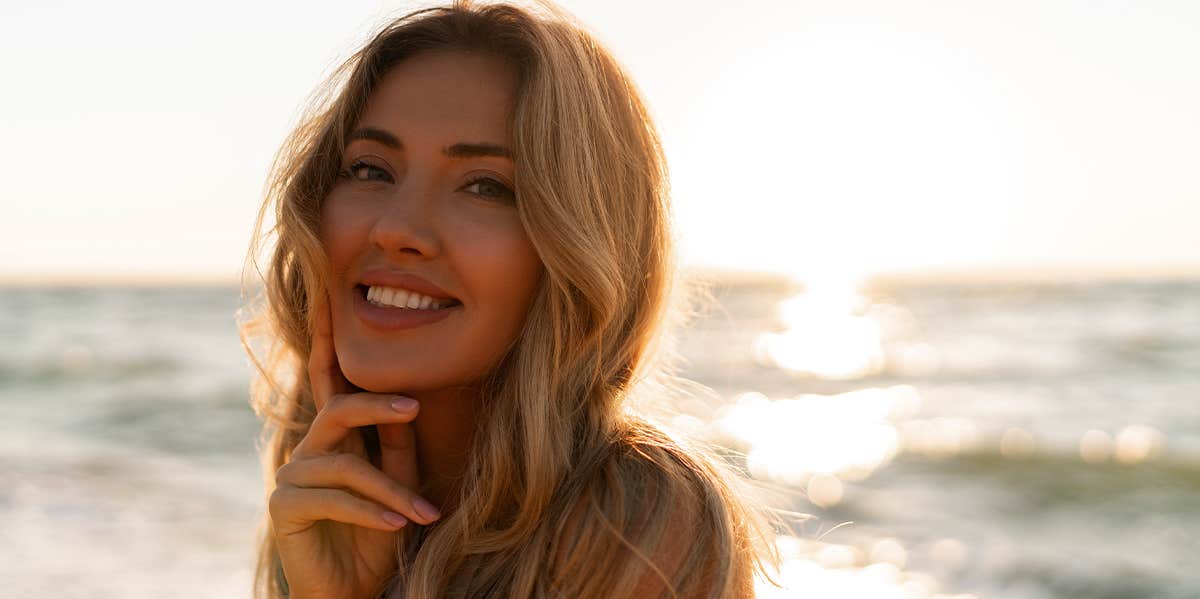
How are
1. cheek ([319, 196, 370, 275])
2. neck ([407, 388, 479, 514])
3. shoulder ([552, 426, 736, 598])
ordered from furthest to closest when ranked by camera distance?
neck ([407, 388, 479, 514]) → cheek ([319, 196, 370, 275]) → shoulder ([552, 426, 736, 598])

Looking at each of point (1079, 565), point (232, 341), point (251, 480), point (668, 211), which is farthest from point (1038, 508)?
point (232, 341)

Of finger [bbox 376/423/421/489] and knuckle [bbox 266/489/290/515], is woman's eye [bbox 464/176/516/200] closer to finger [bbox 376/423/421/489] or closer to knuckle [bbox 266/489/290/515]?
finger [bbox 376/423/421/489]

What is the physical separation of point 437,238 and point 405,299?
0.16 meters

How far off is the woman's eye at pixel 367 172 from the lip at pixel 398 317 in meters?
0.34

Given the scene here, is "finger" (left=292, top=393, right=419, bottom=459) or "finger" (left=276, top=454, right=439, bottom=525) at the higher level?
"finger" (left=292, top=393, right=419, bottom=459)

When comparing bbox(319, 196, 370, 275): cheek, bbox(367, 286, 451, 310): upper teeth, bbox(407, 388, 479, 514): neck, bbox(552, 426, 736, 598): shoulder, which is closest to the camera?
bbox(552, 426, 736, 598): shoulder

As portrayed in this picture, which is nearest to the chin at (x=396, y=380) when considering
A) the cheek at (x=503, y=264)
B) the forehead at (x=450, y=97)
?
the cheek at (x=503, y=264)

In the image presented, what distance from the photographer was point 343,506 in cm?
239

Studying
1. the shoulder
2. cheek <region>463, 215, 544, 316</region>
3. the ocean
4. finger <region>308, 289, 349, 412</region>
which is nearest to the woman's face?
cheek <region>463, 215, 544, 316</region>

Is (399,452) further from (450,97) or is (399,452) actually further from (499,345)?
(450,97)

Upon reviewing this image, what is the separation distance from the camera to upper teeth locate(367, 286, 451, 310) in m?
2.48

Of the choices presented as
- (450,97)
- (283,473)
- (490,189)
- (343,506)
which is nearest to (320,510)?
(343,506)

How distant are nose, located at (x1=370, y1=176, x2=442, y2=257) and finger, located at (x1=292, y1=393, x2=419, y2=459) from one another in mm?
335

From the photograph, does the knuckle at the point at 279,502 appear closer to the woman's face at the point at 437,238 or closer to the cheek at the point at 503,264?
the woman's face at the point at 437,238
